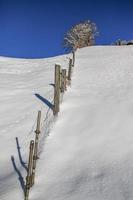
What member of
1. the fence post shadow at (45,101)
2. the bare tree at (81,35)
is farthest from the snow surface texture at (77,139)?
the bare tree at (81,35)

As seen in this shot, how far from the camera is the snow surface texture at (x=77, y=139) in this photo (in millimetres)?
9109

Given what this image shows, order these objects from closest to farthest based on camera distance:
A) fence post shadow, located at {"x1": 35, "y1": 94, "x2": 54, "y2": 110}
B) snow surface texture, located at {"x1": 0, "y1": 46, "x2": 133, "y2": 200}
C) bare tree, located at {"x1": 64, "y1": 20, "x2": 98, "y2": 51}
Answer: snow surface texture, located at {"x1": 0, "y1": 46, "x2": 133, "y2": 200} < fence post shadow, located at {"x1": 35, "y1": 94, "x2": 54, "y2": 110} < bare tree, located at {"x1": 64, "y1": 20, "x2": 98, "y2": 51}

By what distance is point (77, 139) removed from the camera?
12156mm

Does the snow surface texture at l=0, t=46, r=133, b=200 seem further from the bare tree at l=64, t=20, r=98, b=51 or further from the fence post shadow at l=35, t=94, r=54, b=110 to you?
the bare tree at l=64, t=20, r=98, b=51

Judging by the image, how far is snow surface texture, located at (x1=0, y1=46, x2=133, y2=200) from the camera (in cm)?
911

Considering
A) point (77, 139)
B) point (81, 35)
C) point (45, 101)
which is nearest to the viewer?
point (77, 139)

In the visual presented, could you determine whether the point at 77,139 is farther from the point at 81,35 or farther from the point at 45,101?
the point at 81,35

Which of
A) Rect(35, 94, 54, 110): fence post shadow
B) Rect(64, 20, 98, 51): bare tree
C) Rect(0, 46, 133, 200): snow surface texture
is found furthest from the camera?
Rect(64, 20, 98, 51): bare tree

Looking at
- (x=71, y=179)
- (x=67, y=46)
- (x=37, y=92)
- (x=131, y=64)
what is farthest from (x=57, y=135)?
(x=67, y=46)

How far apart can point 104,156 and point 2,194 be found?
109 inches

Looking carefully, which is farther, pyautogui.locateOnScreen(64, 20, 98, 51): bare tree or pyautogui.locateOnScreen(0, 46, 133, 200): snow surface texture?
pyautogui.locateOnScreen(64, 20, 98, 51): bare tree

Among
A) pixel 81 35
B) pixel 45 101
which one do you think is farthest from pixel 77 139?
pixel 81 35

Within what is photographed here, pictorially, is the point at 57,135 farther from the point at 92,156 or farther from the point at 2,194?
A: the point at 2,194

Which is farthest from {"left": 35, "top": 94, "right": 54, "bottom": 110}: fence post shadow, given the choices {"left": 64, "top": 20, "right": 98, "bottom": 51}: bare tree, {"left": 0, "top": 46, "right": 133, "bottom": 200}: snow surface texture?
{"left": 64, "top": 20, "right": 98, "bottom": 51}: bare tree
